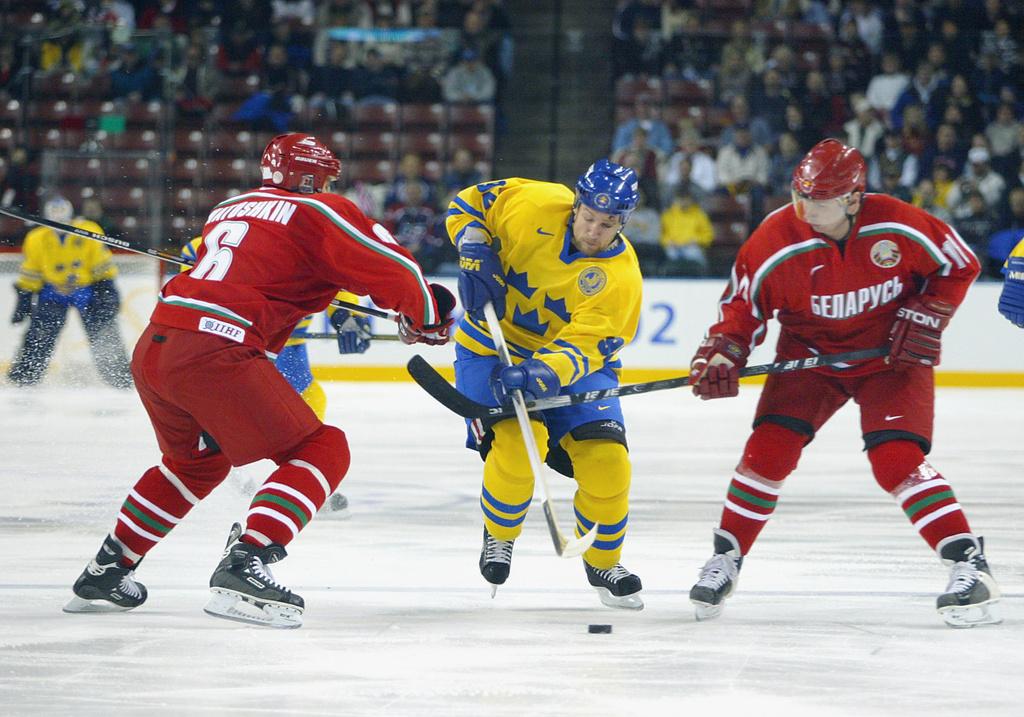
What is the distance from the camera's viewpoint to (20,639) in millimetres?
3230

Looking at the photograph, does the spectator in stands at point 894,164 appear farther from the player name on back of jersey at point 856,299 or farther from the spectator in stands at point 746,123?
the player name on back of jersey at point 856,299

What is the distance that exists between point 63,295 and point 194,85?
2361mm

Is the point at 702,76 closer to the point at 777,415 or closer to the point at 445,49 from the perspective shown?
the point at 445,49

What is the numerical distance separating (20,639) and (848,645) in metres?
1.70

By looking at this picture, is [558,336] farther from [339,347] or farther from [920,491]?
[339,347]

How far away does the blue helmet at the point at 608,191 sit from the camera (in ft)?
11.8

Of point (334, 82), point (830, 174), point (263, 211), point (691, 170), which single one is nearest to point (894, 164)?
point (691, 170)

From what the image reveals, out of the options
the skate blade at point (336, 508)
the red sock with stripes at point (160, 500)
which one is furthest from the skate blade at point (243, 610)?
the skate blade at point (336, 508)

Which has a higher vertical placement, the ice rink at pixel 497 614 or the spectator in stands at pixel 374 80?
the ice rink at pixel 497 614

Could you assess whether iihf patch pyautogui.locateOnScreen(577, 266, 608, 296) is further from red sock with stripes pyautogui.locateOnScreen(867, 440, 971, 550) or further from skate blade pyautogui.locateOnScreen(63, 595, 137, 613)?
skate blade pyautogui.locateOnScreen(63, 595, 137, 613)

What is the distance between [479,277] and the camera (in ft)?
12.3

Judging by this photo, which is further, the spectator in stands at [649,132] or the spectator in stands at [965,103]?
the spectator in stands at [649,132]

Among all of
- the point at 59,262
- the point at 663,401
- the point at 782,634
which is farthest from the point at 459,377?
the point at 59,262

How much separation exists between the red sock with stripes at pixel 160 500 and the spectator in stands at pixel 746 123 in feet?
23.9
